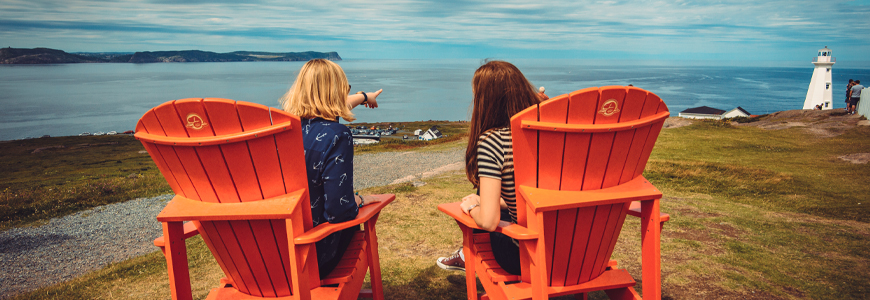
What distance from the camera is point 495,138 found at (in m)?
2.09

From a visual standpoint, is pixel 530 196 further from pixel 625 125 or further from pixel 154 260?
pixel 154 260

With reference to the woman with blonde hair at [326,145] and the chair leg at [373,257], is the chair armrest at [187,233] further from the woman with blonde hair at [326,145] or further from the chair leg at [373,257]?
the chair leg at [373,257]

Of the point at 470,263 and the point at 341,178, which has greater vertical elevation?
the point at 341,178

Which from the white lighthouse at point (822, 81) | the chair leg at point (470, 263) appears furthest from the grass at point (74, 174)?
the white lighthouse at point (822, 81)

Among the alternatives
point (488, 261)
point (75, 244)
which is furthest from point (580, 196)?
point (75, 244)

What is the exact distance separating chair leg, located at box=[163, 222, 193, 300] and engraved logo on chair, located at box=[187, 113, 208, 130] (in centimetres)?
51

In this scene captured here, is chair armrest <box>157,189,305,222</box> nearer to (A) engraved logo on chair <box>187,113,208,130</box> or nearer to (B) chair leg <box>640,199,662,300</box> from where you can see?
(A) engraved logo on chair <box>187,113,208,130</box>

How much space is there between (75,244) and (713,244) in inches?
298

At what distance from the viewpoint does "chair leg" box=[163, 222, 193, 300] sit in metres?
2.02

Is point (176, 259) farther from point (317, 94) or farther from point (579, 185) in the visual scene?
point (579, 185)

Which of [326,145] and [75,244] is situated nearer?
[326,145]

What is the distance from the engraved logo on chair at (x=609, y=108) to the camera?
181 centimetres

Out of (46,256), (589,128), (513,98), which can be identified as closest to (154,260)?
(46,256)

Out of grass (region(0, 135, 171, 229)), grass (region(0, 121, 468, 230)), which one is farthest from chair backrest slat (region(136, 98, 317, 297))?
grass (region(0, 135, 171, 229))
